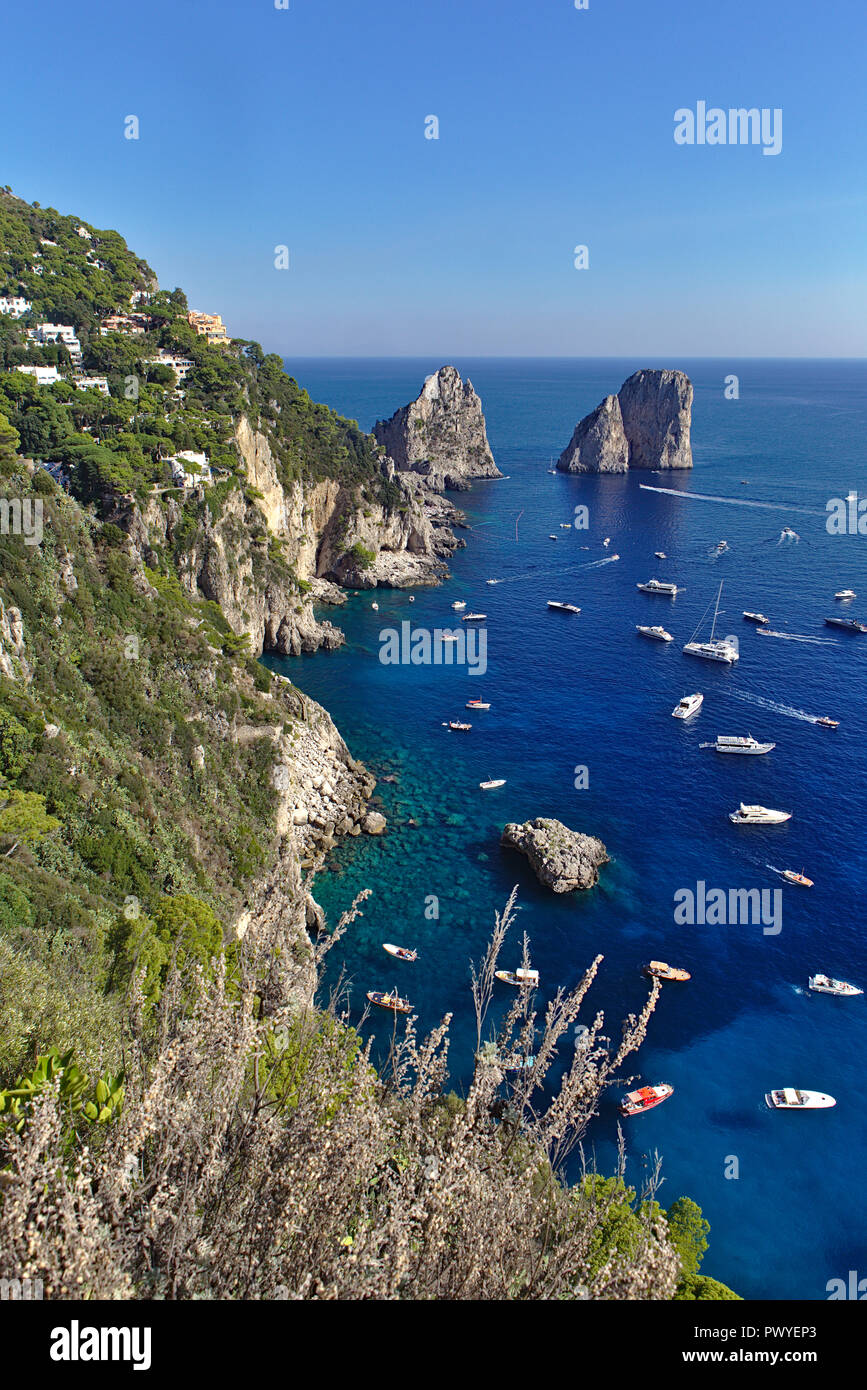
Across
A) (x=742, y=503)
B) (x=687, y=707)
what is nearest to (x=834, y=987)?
(x=687, y=707)

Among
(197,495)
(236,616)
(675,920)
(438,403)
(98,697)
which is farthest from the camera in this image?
(438,403)

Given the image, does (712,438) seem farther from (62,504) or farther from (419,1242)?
(419,1242)

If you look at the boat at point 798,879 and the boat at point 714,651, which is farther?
the boat at point 714,651

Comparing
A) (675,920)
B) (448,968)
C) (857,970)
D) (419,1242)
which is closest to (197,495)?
(448,968)

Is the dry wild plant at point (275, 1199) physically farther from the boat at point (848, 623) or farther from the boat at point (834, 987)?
the boat at point (848, 623)

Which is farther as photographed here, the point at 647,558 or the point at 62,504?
the point at 647,558

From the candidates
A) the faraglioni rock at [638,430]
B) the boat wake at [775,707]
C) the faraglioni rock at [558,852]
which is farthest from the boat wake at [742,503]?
the faraglioni rock at [558,852]

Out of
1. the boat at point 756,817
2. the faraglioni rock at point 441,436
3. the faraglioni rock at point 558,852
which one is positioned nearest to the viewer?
the faraglioni rock at point 558,852
